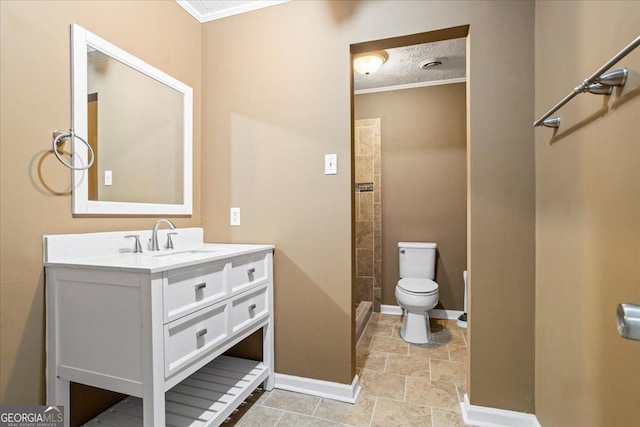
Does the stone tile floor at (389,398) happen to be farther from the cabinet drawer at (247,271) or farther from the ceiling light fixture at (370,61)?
the ceiling light fixture at (370,61)

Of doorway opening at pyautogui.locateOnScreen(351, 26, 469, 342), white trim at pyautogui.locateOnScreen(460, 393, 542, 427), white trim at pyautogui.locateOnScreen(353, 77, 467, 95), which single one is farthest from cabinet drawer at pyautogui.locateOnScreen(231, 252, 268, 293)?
white trim at pyautogui.locateOnScreen(353, 77, 467, 95)

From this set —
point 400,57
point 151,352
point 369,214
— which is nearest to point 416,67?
point 400,57

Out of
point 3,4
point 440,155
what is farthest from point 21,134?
point 440,155

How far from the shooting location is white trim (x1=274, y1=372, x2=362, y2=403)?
170 cm

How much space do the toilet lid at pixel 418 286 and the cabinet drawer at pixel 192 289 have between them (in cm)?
163

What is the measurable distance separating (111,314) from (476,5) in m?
2.17

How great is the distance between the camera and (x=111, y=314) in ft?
3.62

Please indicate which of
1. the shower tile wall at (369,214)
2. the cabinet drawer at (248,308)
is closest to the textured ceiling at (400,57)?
the shower tile wall at (369,214)

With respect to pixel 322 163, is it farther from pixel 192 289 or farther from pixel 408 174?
pixel 408 174

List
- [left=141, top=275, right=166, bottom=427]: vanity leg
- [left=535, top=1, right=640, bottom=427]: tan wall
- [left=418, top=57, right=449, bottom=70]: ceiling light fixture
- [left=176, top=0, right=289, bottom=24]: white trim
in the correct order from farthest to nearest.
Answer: [left=418, top=57, right=449, bottom=70]: ceiling light fixture → [left=176, top=0, right=289, bottom=24]: white trim → [left=141, top=275, right=166, bottom=427]: vanity leg → [left=535, top=1, right=640, bottom=427]: tan wall

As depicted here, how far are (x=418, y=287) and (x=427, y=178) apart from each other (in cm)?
116

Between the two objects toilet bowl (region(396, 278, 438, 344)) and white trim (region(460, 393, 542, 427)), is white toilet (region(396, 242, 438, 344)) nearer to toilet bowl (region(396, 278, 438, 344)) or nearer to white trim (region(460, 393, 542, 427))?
toilet bowl (region(396, 278, 438, 344))

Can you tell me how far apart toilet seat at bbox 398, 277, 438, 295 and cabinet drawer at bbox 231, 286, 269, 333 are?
1.26 m

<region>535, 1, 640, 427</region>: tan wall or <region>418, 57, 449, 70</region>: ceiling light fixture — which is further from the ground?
<region>418, 57, 449, 70</region>: ceiling light fixture
